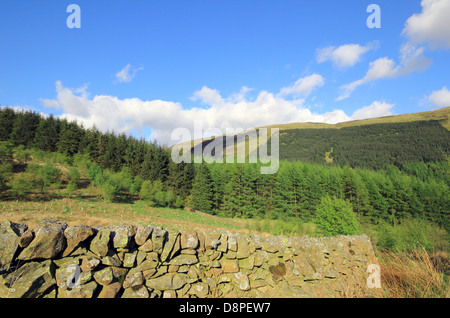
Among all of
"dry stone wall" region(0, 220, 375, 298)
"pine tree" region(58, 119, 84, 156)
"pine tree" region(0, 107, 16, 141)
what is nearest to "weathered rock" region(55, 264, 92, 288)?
"dry stone wall" region(0, 220, 375, 298)

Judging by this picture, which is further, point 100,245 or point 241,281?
point 241,281

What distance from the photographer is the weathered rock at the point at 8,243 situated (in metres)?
2.64

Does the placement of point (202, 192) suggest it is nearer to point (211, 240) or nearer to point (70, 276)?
point (211, 240)

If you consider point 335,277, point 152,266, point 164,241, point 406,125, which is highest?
point 406,125

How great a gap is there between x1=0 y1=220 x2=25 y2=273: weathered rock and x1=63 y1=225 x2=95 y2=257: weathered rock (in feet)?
1.84

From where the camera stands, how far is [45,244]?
2.88 m

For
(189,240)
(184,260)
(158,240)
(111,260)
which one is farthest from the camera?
(189,240)

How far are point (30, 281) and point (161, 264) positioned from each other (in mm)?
1825

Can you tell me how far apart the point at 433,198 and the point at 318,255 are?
49922mm

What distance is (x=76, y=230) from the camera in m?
3.16

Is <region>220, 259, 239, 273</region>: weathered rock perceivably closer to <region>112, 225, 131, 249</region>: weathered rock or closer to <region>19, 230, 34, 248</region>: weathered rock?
<region>112, 225, 131, 249</region>: weathered rock

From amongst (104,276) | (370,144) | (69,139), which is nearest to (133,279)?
(104,276)
